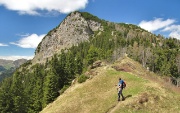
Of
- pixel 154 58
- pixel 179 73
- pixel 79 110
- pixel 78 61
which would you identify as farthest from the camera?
pixel 154 58

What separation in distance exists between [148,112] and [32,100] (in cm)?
6062

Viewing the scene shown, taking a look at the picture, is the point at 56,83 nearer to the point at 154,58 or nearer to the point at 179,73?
the point at 179,73

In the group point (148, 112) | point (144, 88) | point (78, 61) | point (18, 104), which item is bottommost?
point (18, 104)

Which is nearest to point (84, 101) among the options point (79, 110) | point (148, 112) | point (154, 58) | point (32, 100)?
point (79, 110)

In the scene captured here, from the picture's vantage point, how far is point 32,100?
85812 mm

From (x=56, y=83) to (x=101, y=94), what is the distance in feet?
114

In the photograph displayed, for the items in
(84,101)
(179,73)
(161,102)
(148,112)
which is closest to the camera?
(148,112)

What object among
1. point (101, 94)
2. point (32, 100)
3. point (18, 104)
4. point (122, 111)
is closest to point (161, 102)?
point (122, 111)

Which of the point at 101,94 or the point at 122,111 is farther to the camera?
the point at 101,94

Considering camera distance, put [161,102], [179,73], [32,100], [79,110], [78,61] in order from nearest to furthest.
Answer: [161,102], [79,110], [32,100], [78,61], [179,73]

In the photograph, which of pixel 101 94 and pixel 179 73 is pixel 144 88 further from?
pixel 179 73

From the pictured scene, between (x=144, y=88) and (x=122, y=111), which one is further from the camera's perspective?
(x=144, y=88)

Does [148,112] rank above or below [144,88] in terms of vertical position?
below

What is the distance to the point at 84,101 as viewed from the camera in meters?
42.9
